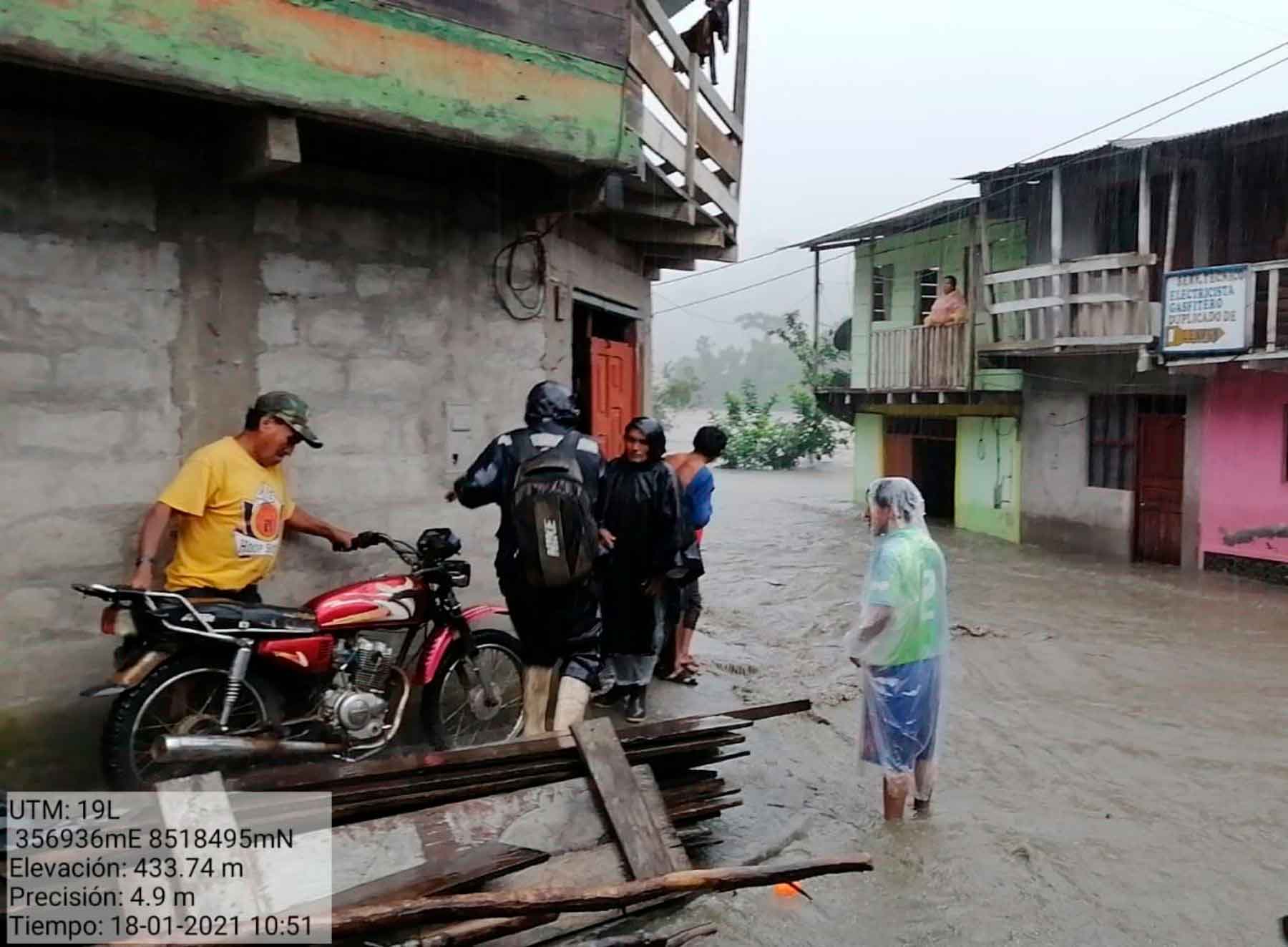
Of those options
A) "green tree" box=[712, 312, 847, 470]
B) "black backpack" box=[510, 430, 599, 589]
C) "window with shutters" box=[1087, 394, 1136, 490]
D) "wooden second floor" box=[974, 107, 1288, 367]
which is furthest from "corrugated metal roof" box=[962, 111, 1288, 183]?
"green tree" box=[712, 312, 847, 470]

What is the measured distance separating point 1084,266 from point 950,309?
11.4ft

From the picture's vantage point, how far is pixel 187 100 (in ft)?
13.4

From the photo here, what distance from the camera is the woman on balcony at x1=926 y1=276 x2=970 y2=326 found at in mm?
16797

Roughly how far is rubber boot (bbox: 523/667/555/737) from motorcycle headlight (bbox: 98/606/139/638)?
172 cm

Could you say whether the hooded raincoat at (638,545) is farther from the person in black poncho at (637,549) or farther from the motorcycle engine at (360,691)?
the motorcycle engine at (360,691)

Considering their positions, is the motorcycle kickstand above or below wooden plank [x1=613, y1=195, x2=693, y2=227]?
below

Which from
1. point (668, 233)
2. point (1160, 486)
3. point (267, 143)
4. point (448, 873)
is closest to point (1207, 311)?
point (1160, 486)

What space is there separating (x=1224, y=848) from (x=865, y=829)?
167 cm

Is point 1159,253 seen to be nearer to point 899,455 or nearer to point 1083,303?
point 1083,303

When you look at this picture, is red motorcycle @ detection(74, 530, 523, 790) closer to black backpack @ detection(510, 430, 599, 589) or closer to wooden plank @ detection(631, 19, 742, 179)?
black backpack @ detection(510, 430, 599, 589)

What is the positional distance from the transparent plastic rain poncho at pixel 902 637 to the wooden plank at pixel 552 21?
264 centimetres

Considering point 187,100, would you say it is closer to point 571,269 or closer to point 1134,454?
point 571,269

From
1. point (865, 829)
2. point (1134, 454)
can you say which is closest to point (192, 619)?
point (865, 829)

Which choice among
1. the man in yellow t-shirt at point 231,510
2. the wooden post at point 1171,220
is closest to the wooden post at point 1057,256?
the wooden post at point 1171,220
